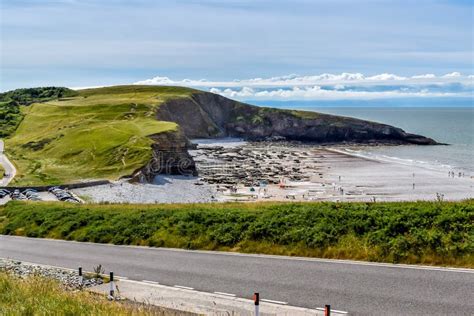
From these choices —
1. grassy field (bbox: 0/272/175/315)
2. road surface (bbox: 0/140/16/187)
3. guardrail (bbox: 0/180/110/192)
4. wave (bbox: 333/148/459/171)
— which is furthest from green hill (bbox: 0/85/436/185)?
grassy field (bbox: 0/272/175/315)

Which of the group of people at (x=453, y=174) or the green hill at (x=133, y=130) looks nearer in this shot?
the green hill at (x=133, y=130)

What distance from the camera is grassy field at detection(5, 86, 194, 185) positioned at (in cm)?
7300

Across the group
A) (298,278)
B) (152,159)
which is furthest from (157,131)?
(298,278)

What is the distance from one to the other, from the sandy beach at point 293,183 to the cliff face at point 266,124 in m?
48.8

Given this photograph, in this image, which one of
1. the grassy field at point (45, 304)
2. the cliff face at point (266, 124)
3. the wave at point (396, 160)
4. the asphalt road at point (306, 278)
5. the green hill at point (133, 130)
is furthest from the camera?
the cliff face at point (266, 124)

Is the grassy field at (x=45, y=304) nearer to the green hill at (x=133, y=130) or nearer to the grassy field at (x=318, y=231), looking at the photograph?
the grassy field at (x=318, y=231)

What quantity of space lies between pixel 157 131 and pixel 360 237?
241ft

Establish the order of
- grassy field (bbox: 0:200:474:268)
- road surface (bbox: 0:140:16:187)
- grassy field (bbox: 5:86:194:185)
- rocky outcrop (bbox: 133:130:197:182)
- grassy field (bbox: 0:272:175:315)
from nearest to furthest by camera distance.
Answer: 1. grassy field (bbox: 0:272:175:315)
2. grassy field (bbox: 0:200:474:268)
3. road surface (bbox: 0:140:16:187)
4. grassy field (bbox: 5:86:194:185)
5. rocky outcrop (bbox: 133:130:197:182)

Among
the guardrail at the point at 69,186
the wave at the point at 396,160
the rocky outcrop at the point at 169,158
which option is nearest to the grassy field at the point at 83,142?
the rocky outcrop at the point at 169,158

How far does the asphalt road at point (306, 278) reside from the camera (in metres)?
13.1

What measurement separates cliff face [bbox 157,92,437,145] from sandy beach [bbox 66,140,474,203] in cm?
4876

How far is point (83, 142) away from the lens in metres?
88.1

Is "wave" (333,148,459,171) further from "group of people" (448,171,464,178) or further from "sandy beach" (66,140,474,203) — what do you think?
"group of people" (448,171,464,178)

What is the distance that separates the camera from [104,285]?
16422 millimetres
